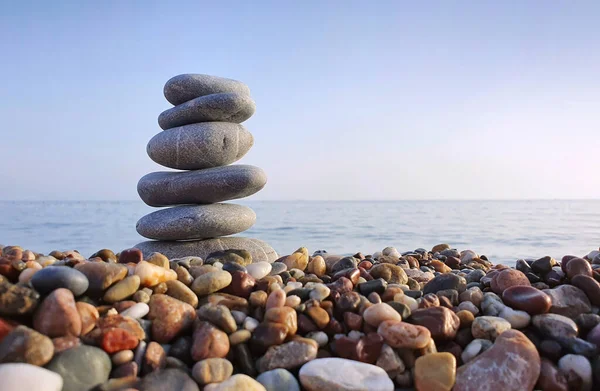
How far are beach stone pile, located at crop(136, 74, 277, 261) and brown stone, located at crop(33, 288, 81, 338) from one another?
11.4ft

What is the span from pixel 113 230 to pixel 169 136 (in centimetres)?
1083

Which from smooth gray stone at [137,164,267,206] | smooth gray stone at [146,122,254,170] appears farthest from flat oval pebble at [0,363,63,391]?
smooth gray stone at [146,122,254,170]

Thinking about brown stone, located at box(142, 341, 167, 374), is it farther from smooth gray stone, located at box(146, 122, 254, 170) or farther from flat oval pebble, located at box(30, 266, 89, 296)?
smooth gray stone, located at box(146, 122, 254, 170)

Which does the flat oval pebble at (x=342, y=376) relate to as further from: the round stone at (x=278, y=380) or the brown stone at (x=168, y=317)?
the brown stone at (x=168, y=317)

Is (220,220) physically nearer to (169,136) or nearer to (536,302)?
(169,136)

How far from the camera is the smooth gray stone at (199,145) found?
5.75 meters

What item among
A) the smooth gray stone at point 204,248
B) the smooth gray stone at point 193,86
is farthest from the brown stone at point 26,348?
the smooth gray stone at point 193,86

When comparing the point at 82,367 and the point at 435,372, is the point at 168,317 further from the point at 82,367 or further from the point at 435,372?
the point at 435,372

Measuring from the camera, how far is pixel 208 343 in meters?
2.18

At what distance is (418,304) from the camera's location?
2668 mm

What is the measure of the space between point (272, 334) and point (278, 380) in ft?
0.73

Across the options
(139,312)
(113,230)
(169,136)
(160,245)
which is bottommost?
(113,230)

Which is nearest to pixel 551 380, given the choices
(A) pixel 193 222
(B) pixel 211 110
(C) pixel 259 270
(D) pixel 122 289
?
(C) pixel 259 270

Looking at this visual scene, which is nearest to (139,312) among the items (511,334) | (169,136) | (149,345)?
(149,345)
